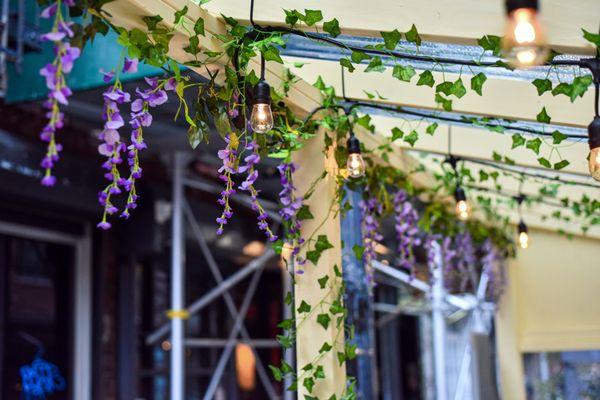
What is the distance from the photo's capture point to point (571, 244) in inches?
308

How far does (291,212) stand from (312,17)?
911 mm

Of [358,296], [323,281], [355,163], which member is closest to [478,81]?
[355,163]

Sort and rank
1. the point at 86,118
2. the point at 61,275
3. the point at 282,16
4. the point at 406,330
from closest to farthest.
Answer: the point at 282,16, the point at 86,118, the point at 61,275, the point at 406,330

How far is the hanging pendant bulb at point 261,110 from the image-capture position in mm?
2596

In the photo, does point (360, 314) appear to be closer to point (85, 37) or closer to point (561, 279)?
point (85, 37)

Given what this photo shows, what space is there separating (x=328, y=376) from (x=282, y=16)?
57.6 inches

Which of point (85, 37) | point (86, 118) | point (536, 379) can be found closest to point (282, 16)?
point (85, 37)

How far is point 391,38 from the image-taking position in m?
2.81

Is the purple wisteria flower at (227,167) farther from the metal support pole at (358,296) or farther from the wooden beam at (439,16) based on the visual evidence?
the metal support pole at (358,296)

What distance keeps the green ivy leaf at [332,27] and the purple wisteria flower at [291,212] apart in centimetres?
73

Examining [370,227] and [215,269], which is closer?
[370,227]

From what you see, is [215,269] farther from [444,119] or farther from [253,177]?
[253,177]

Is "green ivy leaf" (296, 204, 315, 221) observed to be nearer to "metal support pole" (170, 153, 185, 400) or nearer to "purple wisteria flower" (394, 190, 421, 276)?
"purple wisteria flower" (394, 190, 421, 276)

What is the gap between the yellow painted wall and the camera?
7562 mm
